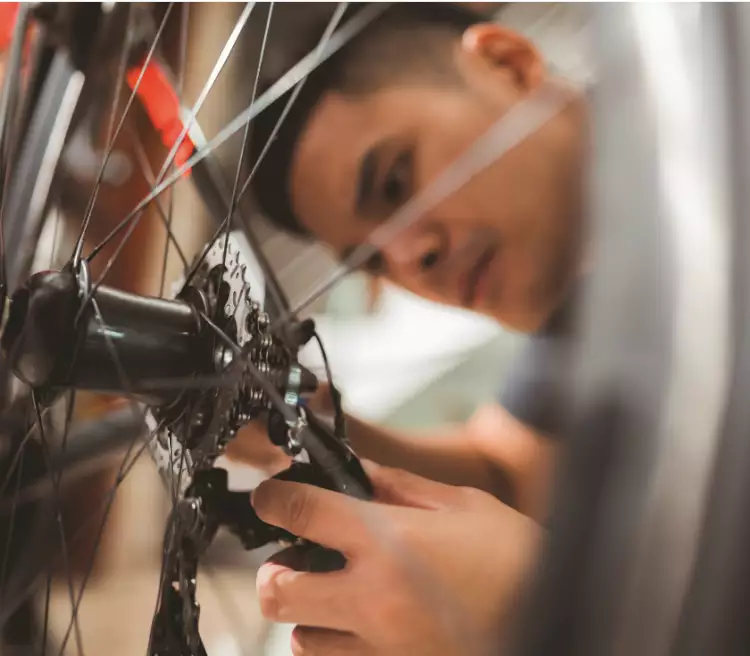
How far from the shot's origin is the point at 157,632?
0.34 meters

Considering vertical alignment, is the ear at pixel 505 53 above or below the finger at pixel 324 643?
above

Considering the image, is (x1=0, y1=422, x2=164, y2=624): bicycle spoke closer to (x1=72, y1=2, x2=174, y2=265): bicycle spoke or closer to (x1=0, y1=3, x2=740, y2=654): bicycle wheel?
(x1=0, y1=3, x2=740, y2=654): bicycle wheel

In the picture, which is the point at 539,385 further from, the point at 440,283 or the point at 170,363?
the point at 170,363

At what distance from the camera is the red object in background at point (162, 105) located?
1.34 ft

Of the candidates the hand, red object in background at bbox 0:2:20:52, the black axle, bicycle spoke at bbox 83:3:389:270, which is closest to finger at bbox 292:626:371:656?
the hand

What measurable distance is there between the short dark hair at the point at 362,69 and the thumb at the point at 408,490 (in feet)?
0.38

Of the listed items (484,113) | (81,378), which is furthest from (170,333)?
(484,113)

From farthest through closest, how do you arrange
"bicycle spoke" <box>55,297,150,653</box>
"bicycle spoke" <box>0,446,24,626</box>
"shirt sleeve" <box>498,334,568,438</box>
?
"bicycle spoke" <box>0,446,24,626</box>
"bicycle spoke" <box>55,297,150,653</box>
"shirt sleeve" <box>498,334,568,438</box>

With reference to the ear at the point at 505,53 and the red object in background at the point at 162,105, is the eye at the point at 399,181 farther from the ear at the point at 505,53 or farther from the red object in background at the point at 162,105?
the red object in background at the point at 162,105

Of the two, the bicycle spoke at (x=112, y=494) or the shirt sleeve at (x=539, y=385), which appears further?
the bicycle spoke at (x=112, y=494)

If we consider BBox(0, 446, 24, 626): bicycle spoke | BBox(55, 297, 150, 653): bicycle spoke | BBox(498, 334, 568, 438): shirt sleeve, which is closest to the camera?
BBox(498, 334, 568, 438): shirt sleeve

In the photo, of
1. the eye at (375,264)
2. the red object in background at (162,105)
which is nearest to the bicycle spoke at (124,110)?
the red object in background at (162,105)

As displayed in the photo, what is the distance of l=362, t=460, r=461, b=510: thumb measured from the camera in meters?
0.25

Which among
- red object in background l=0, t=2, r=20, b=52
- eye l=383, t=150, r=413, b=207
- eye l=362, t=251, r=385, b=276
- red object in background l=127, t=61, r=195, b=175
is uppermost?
red object in background l=0, t=2, r=20, b=52
